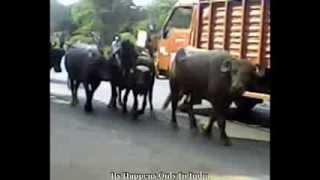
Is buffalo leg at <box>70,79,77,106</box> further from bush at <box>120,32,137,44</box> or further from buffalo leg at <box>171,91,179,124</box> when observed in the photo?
buffalo leg at <box>171,91,179,124</box>

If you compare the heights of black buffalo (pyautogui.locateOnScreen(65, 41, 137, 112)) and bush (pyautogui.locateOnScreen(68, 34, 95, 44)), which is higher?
bush (pyautogui.locateOnScreen(68, 34, 95, 44))

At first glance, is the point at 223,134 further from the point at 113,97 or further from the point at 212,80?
the point at 113,97

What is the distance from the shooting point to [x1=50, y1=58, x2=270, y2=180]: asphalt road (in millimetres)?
1889

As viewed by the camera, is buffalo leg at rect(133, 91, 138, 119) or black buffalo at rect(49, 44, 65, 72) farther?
buffalo leg at rect(133, 91, 138, 119)

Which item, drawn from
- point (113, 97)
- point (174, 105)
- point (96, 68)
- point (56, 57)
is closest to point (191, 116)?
point (174, 105)

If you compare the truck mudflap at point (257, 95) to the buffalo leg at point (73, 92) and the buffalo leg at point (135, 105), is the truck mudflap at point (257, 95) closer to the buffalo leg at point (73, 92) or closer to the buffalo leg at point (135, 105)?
the buffalo leg at point (135, 105)

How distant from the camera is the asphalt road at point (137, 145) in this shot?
1889 mm

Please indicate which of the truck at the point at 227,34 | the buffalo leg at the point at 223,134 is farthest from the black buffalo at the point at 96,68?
the buffalo leg at the point at 223,134

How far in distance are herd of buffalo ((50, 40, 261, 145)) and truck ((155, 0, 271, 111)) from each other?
3cm

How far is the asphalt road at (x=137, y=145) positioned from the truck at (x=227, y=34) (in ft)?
0.40

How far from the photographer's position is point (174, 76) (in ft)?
6.77

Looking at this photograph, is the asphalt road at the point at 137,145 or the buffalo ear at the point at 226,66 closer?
the asphalt road at the point at 137,145

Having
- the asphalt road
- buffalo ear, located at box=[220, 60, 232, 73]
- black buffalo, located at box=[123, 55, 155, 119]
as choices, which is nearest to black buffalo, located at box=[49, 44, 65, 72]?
the asphalt road
